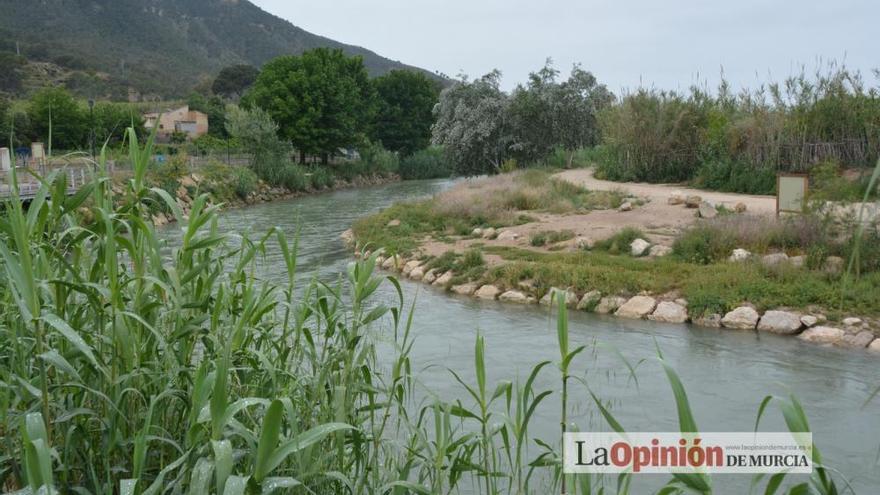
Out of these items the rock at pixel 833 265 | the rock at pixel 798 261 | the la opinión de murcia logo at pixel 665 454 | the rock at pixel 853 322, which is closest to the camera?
the la opinión de murcia logo at pixel 665 454

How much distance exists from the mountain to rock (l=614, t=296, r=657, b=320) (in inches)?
2037

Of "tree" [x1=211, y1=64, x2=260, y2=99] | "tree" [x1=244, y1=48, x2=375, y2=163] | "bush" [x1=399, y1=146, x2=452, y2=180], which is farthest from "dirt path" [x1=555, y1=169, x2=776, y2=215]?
"tree" [x1=211, y1=64, x2=260, y2=99]

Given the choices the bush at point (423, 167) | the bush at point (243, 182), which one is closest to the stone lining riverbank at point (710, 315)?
the bush at point (243, 182)

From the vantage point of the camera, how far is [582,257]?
12.7 meters

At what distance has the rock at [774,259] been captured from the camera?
10.7m

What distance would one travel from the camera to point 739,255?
11.4 m

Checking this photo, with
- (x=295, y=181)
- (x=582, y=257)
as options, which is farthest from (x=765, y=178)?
(x=295, y=181)

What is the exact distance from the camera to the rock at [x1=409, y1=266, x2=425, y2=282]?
1374 centimetres

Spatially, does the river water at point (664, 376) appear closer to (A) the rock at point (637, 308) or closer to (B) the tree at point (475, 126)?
(A) the rock at point (637, 308)

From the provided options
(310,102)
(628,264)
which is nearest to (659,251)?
(628,264)

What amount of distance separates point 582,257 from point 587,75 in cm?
2117

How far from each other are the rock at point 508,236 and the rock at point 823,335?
22.7ft

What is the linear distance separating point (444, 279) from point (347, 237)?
6572 mm

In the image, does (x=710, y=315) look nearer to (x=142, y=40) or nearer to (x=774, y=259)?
(x=774, y=259)
